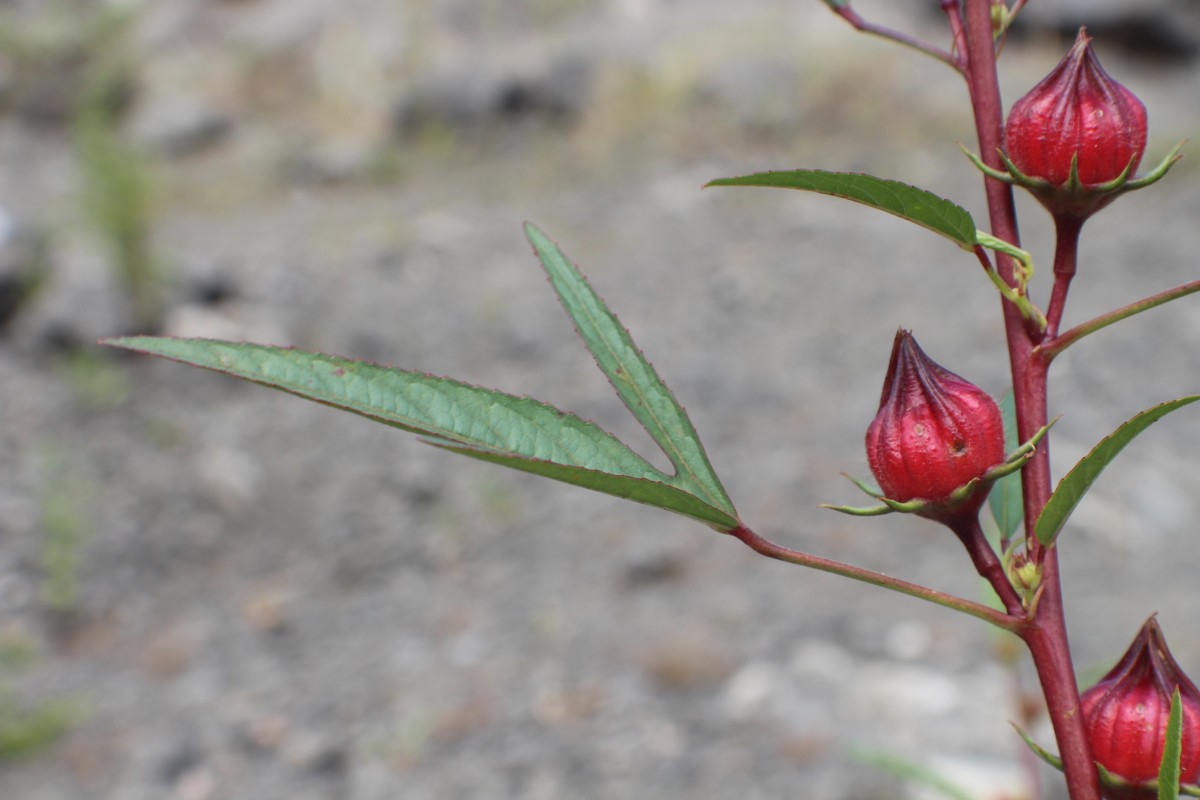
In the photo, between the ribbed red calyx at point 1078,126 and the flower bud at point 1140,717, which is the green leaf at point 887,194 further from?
the flower bud at point 1140,717

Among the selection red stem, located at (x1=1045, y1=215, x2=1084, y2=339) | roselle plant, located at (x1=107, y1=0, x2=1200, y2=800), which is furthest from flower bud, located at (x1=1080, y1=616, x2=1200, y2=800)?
red stem, located at (x1=1045, y1=215, x2=1084, y2=339)

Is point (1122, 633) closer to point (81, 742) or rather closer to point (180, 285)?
point (81, 742)

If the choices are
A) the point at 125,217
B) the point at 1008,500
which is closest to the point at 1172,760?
the point at 1008,500

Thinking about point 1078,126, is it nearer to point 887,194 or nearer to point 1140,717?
point 887,194

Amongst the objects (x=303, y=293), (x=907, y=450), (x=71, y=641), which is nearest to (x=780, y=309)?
(x=303, y=293)

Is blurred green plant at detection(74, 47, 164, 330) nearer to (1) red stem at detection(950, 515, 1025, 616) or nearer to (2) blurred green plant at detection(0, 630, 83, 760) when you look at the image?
(2) blurred green plant at detection(0, 630, 83, 760)

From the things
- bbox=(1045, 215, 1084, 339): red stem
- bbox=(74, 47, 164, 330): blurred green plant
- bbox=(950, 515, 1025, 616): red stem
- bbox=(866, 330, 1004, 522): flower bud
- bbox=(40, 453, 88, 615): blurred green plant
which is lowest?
bbox=(950, 515, 1025, 616): red stem

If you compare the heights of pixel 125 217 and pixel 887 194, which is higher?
pixel 125 217

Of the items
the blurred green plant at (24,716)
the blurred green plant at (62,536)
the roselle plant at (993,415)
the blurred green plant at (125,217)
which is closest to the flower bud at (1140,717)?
the roselle plant at (993,415)
